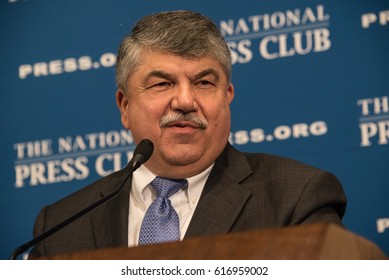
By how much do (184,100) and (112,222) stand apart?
1.44 ft

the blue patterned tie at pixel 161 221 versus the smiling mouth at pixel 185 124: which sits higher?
the smiling mouth at pixel 185 124

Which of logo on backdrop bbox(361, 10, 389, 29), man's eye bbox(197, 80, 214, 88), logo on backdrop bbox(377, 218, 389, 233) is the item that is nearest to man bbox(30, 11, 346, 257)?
man's eye bbox(197, 80, 214, 88)

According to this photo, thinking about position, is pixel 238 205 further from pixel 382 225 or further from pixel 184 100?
pixel 382 225

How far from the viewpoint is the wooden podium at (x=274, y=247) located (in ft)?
3.98

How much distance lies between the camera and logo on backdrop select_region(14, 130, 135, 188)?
3.12m

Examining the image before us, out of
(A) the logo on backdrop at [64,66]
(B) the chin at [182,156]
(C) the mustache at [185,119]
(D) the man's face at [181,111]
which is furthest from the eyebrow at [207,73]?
(A) the logo on backdrop at [64,66]

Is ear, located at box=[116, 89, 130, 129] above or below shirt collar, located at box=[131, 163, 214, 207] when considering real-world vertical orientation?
above

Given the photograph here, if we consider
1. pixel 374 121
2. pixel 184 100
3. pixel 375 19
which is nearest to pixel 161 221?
pixel 184 100

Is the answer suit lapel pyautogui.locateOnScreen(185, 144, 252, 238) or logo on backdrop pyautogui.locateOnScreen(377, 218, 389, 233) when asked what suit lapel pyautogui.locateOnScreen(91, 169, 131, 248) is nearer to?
suit lapel pyautogui.locateOnScreen(185, 144, 252, 238)

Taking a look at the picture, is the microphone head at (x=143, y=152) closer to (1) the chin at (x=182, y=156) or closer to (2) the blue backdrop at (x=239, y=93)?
(1) the chin at (x=182, y=156)

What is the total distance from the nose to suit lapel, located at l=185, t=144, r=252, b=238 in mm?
217

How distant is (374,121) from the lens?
2752mm

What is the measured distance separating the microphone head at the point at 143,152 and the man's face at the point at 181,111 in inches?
8.4

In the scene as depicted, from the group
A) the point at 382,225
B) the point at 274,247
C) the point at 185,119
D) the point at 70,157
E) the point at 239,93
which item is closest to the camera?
the point at 274,247
